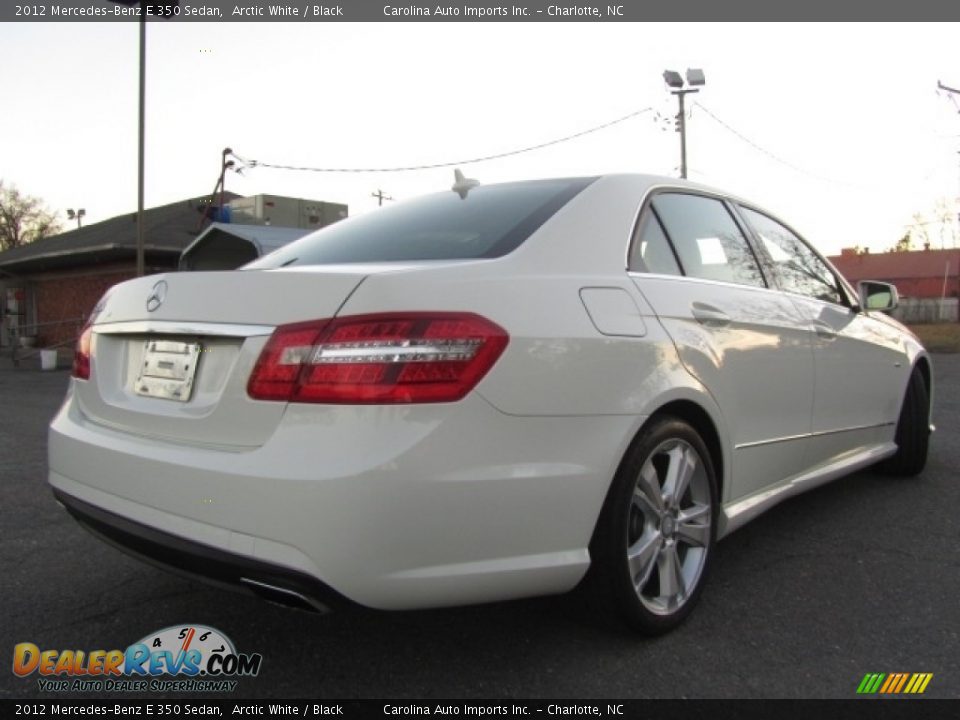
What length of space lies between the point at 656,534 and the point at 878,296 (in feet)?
9.01

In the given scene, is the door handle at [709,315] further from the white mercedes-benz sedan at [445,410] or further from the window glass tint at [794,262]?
the window glass tint at [794,262]

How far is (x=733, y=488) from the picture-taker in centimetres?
286

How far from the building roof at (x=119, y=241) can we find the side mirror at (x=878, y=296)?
17.6 m

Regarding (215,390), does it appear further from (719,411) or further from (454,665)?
(719,411)

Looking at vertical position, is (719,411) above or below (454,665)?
above

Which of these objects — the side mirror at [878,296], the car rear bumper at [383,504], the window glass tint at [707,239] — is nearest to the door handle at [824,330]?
the window glass tint at [707,239]

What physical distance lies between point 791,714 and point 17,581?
282cm

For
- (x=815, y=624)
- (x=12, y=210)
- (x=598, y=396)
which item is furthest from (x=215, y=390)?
(x=12, y=210)

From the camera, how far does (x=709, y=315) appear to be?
2715 mm

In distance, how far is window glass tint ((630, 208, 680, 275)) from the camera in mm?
2576

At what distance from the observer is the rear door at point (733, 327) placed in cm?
260

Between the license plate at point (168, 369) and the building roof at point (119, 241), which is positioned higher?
the building roof at point (119, 241)

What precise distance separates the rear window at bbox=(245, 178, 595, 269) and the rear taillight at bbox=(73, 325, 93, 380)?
1.96 feet

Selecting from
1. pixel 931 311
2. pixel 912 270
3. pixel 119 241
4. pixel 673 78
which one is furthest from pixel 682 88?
pixel 912 270
